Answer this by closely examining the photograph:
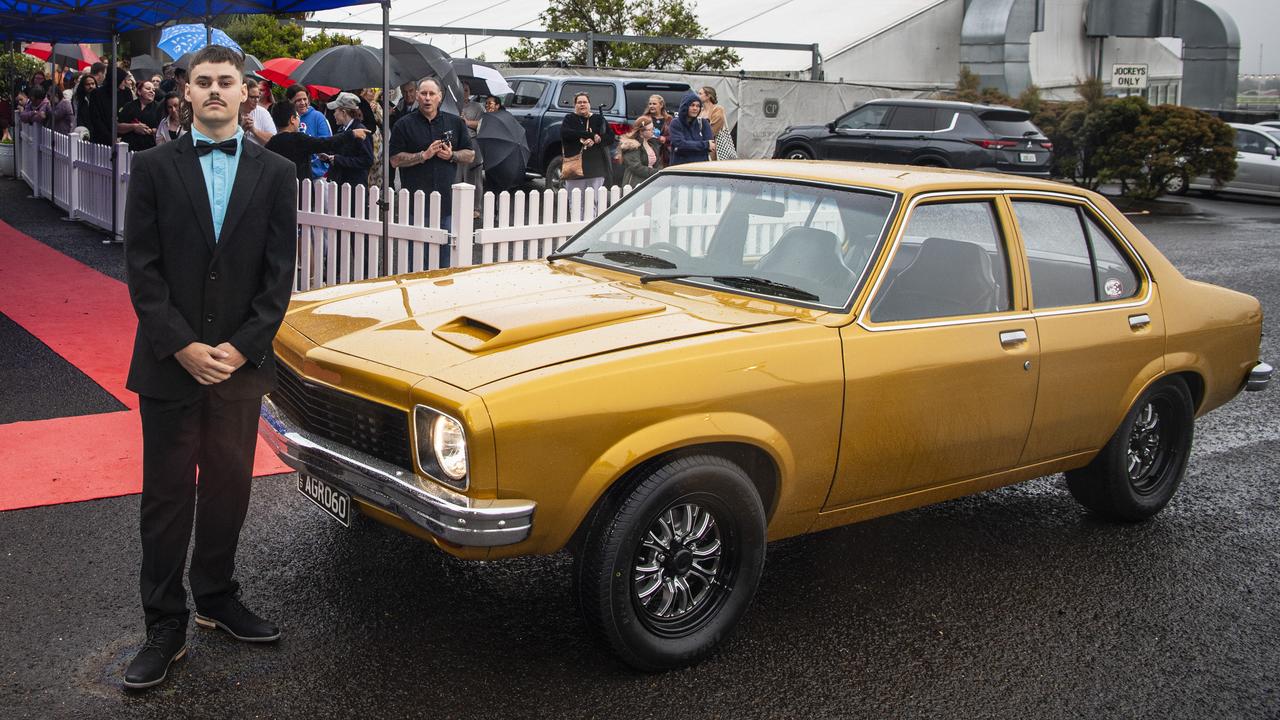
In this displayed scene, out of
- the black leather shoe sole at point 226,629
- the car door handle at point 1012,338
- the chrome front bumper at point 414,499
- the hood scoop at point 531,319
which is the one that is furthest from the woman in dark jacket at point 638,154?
the black leather shoe sole at point 226,629

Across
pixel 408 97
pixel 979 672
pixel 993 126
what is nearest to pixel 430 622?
pixel 979 672

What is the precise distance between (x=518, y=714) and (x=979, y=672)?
5.21ft

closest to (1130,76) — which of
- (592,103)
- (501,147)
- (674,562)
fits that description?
(592,103)

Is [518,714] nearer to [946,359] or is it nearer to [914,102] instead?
[946,359]

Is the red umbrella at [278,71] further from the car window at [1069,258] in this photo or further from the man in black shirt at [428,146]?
the car window at [1069,258]

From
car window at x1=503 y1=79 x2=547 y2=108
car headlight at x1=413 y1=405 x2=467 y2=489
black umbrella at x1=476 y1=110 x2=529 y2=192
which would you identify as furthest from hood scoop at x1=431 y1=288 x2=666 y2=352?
car window at x1=503 y1=79 x2=547 y2=108

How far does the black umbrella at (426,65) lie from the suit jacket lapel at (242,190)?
8816mm

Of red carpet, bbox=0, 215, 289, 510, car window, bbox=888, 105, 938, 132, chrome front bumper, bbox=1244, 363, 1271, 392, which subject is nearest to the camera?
red carpet, bbox=0, 215, 289, 510

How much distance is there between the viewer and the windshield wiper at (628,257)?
502 centimetres

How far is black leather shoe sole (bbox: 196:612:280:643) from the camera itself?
4.06m

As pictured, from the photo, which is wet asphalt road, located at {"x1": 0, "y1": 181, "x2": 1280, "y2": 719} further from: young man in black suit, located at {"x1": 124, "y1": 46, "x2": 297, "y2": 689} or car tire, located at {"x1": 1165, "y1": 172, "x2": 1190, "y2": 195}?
car tire, located at {"x1": 1165, "y1": 172, "x2": 1190, "y2": 195}

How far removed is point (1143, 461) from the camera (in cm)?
566

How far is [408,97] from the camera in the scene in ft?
39.0

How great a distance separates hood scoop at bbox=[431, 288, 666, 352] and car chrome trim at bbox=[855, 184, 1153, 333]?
2.67 feet
